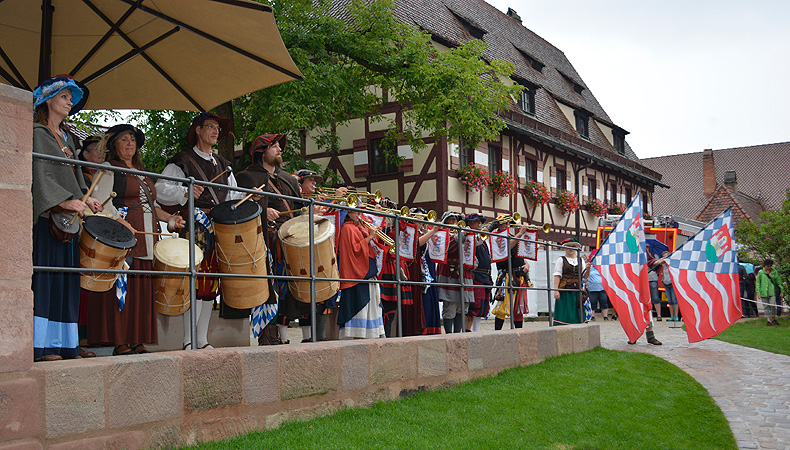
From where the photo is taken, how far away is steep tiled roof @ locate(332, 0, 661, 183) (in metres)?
24.2

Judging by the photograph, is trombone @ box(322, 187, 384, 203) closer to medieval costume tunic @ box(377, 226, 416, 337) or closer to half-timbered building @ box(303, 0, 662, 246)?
medieval costume tunic @ box(377, 226, 416, 337)

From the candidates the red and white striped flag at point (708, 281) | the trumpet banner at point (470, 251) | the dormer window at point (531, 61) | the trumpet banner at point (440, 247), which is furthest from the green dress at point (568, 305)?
the dormer window at point (531, 61)

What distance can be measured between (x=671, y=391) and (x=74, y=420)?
6543mm

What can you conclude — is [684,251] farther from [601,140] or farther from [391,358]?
[601,140]

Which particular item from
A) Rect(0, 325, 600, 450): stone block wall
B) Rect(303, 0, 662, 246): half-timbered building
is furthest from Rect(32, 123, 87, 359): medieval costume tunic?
Rect(303, 0, 662, 246): half-timbered building

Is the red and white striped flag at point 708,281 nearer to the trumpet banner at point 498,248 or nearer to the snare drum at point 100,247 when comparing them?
the trumpet banner at point 498,248

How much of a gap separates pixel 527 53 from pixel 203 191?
94.3ft

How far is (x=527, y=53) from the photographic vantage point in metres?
33.0

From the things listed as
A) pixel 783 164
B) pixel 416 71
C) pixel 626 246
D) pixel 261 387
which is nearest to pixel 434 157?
pixel 416 71

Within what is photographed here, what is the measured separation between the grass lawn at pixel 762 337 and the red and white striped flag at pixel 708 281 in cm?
249

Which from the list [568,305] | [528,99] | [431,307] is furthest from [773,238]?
[431,307]

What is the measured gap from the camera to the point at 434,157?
71.0ft

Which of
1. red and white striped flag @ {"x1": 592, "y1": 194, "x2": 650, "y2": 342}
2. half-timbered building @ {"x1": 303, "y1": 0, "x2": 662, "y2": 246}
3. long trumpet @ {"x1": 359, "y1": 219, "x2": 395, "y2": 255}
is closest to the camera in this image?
long trumpet @ {"x1": 359, "y1": 219, "x2": 395, "y2": 255}

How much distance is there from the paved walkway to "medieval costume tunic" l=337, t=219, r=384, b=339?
3.22 metres
